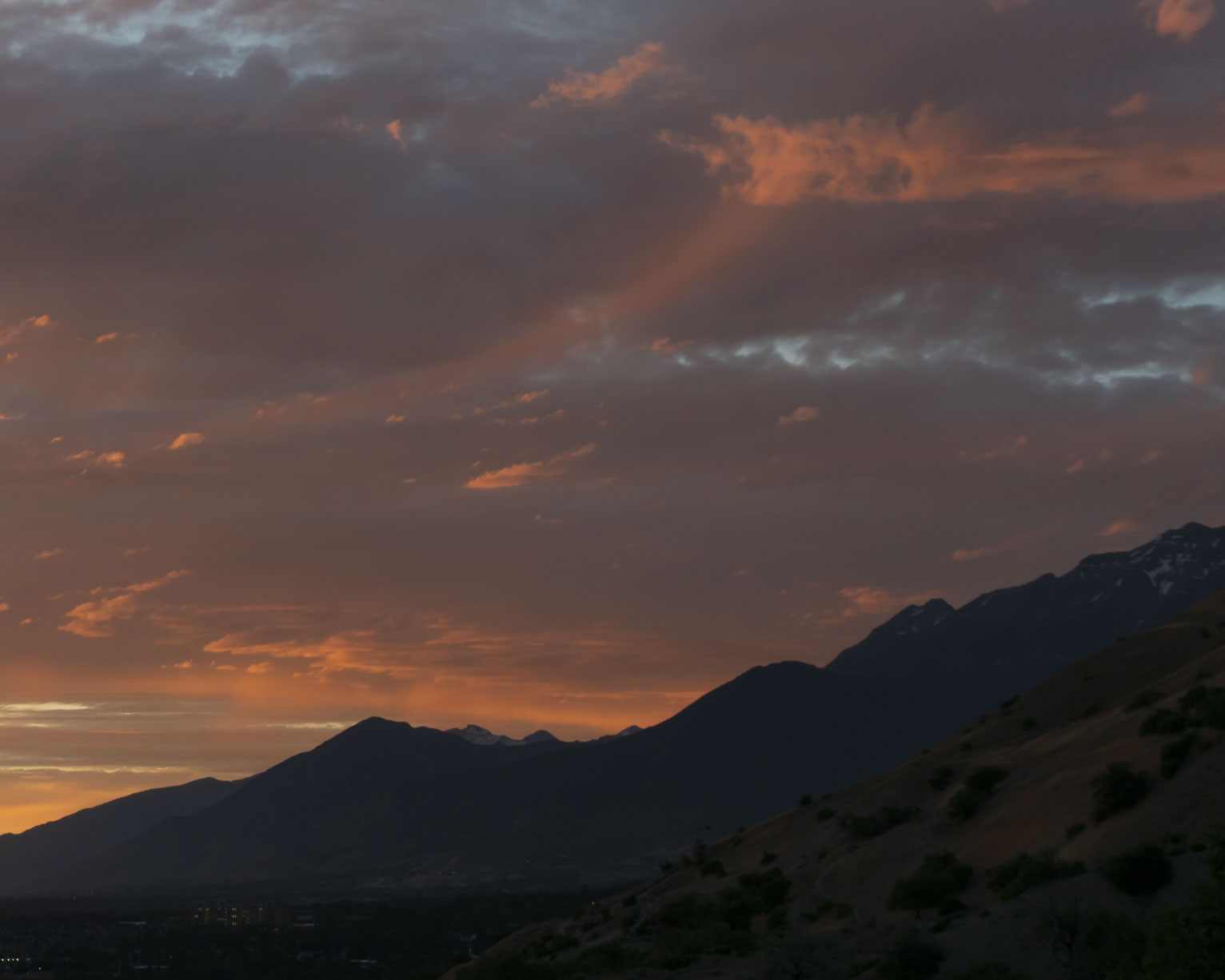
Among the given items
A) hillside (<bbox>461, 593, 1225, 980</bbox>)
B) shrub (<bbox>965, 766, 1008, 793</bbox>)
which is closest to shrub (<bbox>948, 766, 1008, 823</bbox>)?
shrub (<bbox>965, 766, 1008, 793</bbox>)

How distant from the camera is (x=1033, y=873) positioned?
56.1 m

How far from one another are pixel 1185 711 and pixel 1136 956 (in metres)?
24.8

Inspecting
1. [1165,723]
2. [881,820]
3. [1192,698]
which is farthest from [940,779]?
[1192,698]

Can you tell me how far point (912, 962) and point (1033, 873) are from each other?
8.51 meters

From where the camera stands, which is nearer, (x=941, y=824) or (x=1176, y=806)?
(x=1176, y=806)

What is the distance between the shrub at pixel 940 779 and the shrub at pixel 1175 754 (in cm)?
2834

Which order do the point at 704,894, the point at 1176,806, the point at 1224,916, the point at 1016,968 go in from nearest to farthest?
the point at 1224,916 < the point at 1016,968 < the point at 1176,806 < the point at 704,894

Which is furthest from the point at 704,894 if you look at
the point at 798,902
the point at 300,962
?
the point at 300,962

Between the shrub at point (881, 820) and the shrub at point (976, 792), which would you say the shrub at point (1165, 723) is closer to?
the shrub at point (976, 792)

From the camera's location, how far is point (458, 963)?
106m

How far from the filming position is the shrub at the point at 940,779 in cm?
8831

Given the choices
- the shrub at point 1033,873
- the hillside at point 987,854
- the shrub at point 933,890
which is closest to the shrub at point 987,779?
the hillside at point 987,854

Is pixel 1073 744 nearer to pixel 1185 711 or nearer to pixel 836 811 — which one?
pixel 1185 711

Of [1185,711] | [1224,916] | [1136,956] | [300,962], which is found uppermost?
[1185,711]
